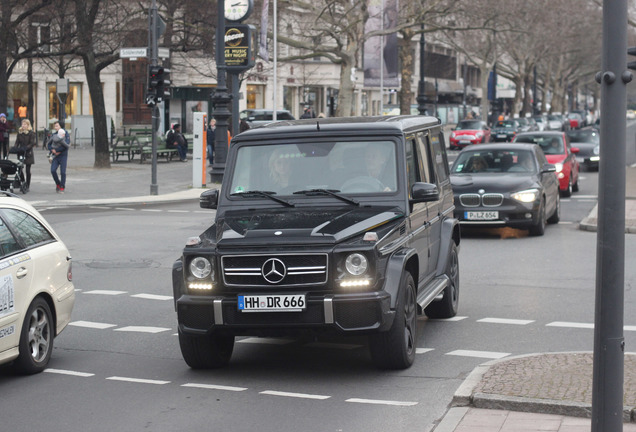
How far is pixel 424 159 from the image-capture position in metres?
10.1

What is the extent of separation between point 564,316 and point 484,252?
578 cm

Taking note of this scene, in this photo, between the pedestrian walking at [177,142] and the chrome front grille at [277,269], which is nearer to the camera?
the chrome front grille at [277,269]

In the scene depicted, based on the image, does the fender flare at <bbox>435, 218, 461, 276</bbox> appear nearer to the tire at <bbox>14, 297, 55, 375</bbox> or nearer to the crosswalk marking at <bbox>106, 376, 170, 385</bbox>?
the crosswalk marking at <bbox>106, 376, 170, 385</bbox>

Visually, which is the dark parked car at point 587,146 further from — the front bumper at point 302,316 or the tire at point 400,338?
the front bumper at point 302,316

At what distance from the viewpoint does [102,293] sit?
12773mm

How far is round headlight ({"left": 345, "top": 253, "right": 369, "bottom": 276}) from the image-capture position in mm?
7812

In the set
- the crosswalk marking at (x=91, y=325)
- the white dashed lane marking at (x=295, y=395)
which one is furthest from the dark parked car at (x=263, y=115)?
the white dashed lane marking at (x=295, y=395)

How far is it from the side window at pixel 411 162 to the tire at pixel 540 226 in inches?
366

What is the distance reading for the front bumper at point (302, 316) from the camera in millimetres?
7750

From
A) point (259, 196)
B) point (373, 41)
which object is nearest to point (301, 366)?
point (259, 196)

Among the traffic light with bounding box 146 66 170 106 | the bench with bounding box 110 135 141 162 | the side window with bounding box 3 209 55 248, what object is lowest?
the bench with bounding box 110 135 141 162

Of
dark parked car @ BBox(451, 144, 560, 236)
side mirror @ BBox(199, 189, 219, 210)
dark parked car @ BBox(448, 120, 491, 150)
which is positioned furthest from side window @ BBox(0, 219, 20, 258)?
dark parked car @ BBox(448, 120, 491, 150)

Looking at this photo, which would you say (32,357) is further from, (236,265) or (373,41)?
(373,41)

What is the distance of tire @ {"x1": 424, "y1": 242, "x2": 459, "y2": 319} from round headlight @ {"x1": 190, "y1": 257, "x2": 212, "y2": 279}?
3.25 m
